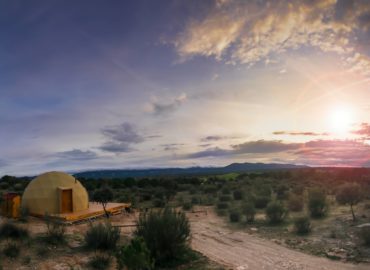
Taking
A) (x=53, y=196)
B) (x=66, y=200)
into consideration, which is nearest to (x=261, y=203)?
(x=66, y=200)

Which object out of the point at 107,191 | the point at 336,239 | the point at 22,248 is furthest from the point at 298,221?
the point at 107,191

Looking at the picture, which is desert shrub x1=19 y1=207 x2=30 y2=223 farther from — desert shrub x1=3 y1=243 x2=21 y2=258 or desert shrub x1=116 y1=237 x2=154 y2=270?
desert shrub x1=116 y1=237 x2=154 y2=270

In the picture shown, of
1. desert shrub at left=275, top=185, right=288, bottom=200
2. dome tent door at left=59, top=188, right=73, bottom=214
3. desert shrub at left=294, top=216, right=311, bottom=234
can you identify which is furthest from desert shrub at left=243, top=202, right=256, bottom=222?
dome tent door at left=59, top=188, right=73, bottom=214

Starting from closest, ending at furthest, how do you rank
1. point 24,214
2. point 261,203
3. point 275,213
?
point 275,213 < point 24,214 < point 261,203

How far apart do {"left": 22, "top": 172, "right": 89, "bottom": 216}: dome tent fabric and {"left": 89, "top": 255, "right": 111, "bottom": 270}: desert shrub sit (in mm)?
9815

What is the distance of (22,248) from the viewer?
42.3 feet

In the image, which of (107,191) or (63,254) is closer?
(63,254)

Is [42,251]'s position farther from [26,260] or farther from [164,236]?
[164,236]

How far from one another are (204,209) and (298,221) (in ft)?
33.4

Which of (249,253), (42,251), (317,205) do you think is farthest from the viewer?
(317,205)

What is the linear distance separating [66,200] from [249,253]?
39.8 feet

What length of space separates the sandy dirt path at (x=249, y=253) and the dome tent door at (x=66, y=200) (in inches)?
301

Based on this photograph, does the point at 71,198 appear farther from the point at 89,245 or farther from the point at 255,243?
the point at 255,243

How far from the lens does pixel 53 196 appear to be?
21.4 meters
